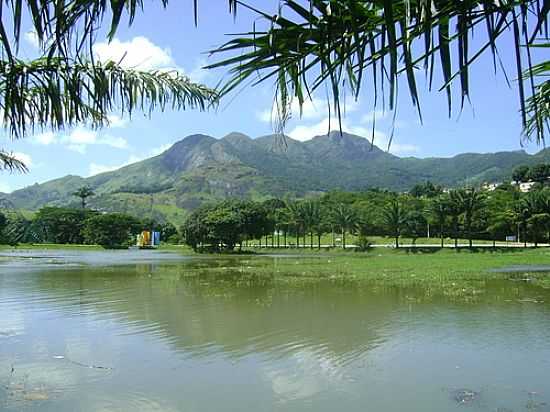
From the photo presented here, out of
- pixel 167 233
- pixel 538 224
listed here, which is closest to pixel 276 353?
pixel 538 224

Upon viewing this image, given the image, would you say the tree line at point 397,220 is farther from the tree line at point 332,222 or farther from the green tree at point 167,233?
the green tree at point 167,233

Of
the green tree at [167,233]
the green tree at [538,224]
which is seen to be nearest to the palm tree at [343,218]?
the green tree at [538,224]

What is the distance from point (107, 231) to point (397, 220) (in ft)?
202

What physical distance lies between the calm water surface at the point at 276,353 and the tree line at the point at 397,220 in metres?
60.0

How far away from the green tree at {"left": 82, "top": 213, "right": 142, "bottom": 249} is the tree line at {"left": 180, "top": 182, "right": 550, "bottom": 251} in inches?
1071

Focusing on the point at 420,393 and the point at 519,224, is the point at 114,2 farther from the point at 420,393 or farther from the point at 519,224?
the point at 519,224

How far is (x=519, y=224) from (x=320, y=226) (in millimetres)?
31382

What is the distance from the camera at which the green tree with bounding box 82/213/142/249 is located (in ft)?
379

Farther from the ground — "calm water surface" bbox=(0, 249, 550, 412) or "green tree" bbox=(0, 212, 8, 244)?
"green tree" bbox=(0, 212, 8, 244)

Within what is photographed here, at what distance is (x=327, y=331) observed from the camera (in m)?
13.7

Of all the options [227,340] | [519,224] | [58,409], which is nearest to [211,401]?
[58,409]

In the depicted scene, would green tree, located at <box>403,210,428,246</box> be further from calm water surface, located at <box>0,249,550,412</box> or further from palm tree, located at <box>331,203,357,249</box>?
calm water surface, located at <box>0,249,550,412</box>

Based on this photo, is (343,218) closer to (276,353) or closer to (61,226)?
(61,226)

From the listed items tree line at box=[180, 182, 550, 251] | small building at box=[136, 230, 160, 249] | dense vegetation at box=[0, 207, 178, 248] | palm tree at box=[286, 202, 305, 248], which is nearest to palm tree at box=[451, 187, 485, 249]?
tree line at box=[180, 182, 550, 251]
